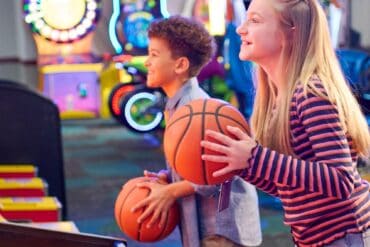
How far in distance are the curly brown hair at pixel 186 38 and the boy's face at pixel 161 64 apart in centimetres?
2

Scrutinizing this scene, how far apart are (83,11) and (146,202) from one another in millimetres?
4807

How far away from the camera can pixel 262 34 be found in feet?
5.38

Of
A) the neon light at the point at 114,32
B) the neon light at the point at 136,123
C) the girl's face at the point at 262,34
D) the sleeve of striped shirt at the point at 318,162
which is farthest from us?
the neon light at the point at 114,32

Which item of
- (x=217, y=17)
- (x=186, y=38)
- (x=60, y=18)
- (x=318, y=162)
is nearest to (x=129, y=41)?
(x=60, y=18)

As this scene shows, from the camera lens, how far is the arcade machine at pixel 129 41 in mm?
6398

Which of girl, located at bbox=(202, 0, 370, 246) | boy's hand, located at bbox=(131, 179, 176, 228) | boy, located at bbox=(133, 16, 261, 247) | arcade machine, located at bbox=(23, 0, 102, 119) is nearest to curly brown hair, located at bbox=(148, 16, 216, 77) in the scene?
boy, located at bbox=(133, 16, 261, 247)

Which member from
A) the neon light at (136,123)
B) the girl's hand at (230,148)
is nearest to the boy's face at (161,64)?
the girl's hand at (230,148)

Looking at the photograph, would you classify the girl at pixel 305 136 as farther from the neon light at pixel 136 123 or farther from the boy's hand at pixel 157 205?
the neon light at pixel 136 123

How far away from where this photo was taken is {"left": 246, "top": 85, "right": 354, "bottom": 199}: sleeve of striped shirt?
1.51 metres

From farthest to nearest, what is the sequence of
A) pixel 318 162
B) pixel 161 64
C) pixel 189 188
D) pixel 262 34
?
pixel 161 64
pixel 189 188
pixel 262 34
pixel 318 162

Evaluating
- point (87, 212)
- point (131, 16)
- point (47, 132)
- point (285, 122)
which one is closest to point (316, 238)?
point (285, 122)

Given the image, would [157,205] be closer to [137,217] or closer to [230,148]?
[137,217]

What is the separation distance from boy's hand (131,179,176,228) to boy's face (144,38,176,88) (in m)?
0.39

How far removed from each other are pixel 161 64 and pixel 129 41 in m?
5.15
